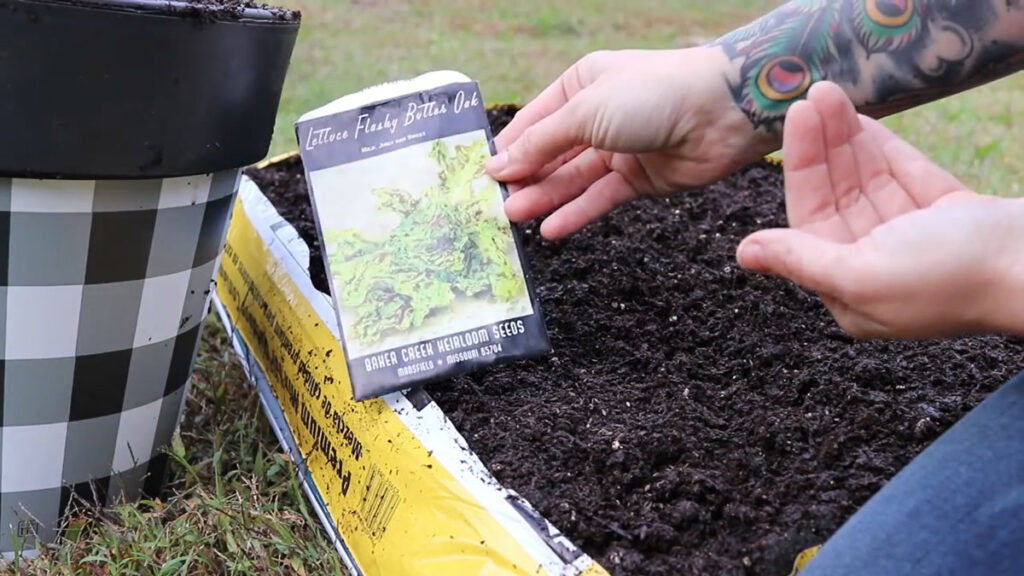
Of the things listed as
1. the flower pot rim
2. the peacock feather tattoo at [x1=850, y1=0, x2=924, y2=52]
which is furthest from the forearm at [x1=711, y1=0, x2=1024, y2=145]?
the flower pot rim

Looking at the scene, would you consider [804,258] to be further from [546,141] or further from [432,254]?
[432,254]

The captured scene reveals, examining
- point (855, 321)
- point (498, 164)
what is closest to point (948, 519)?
point (855, 321)

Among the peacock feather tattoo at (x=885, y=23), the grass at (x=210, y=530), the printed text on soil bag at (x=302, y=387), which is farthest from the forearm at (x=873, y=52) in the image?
the grass at (x=210, y=530)

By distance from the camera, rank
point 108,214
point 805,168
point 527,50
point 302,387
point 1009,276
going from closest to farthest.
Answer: point 1009,276 < point 805,168 < point 108,214 < point 302,387 < point 527,50

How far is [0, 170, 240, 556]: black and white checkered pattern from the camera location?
105cm

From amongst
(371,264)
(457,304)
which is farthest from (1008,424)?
(371,264)

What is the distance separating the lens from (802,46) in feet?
Result: 3.67

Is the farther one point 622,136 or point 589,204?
point 589,204

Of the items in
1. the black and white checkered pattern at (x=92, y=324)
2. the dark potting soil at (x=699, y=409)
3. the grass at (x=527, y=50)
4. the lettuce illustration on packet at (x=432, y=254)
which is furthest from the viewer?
the grass at (x=527, y=50)

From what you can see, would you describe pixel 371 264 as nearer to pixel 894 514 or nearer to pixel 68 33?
pixel 68 33

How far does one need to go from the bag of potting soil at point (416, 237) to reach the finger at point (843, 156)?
0.40m

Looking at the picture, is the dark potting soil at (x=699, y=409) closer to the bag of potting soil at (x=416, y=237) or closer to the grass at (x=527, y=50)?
the bag of potting soil at (x=416, y=237)

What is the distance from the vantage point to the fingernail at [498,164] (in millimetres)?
1181

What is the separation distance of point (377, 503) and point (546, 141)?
1.62 ft
